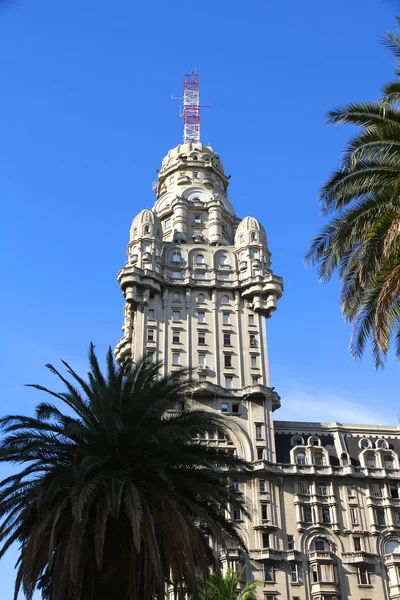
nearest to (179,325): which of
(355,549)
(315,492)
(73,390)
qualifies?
(315,492)

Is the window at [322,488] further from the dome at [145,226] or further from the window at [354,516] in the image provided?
the dome at [145,226]

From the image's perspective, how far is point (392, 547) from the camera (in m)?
67.3

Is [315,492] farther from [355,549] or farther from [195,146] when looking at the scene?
[195,146]

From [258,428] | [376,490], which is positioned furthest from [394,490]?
[258,428]

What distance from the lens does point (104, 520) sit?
25688 mm

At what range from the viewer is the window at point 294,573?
64125 mm

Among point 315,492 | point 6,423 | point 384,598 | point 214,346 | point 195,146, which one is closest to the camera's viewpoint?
point 6,423

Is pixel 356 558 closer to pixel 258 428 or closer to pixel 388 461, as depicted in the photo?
pixel 388 461

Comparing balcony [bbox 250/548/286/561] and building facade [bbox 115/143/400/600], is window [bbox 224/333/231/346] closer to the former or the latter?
building facade [bbox 115/143/400/600]

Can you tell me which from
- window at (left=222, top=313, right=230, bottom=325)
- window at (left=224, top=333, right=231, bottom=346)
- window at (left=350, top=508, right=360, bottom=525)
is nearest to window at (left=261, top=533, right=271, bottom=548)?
window at (left=350, top=508, right=360, bottom=525)

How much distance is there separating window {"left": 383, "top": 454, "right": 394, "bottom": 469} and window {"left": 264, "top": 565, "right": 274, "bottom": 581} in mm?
16891

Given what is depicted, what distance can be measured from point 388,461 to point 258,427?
14.3m

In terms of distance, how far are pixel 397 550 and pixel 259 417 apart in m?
18.1

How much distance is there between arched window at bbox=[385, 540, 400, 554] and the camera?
67031mm
